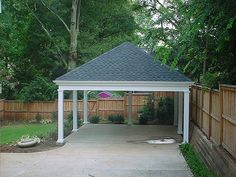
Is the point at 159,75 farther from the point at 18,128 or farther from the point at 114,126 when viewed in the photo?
the point at 18,128

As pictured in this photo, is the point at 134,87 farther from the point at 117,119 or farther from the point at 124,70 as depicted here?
the point at 117,119

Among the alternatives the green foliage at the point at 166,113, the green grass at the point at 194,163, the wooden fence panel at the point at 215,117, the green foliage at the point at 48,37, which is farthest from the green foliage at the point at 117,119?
the wooden fence panel at the point at 215,117

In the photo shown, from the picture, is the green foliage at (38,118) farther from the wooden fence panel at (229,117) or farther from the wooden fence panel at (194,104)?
the wooden fence panel at (229,117)

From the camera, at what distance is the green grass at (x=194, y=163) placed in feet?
34.0

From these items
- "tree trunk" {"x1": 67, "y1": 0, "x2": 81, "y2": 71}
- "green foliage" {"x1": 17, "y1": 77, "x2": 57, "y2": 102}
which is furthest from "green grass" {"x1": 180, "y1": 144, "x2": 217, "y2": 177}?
"tree trunk" {"x1": 67, "y1": 0, "x2": 81, "y2": 71}

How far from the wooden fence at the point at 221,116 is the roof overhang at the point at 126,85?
2805 mm

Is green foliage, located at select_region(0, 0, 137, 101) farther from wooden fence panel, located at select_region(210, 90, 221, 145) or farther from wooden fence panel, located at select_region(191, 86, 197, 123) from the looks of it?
wooden fence panel, located at select_region(210, 90, 221, 145)

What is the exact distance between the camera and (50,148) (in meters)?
15.3

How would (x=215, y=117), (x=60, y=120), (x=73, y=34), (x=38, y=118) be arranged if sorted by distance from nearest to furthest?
1. (x=215, y=117)
2. (x=60, y=120)
3. (x=38, y=118)
4. (x=73, y=34)

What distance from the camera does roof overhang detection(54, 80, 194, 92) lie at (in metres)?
16.6

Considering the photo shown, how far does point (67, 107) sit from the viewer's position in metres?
26.5

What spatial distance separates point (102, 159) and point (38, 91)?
15.1 meters

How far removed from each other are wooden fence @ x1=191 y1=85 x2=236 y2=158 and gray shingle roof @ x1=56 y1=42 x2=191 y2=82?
135 inches

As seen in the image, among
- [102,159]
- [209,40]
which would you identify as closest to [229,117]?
[209,40]
